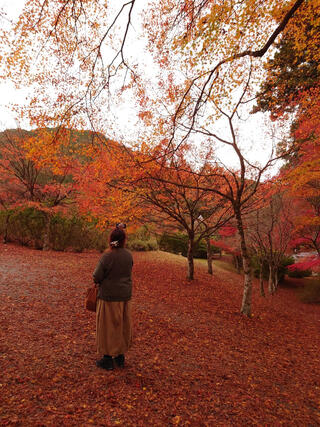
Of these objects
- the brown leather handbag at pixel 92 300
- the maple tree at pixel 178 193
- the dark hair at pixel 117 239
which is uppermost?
the maple tree at pixel 178 193

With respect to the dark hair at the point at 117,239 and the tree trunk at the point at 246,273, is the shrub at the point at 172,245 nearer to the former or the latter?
the tree trunk at the point at 246,273

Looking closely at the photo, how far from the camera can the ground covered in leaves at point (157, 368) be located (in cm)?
232

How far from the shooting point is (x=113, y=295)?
2805 millimetres

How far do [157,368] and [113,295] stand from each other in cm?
133

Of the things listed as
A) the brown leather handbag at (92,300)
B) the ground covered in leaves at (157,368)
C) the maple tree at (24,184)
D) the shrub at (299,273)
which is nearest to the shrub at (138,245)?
the maple tree at (24,184)

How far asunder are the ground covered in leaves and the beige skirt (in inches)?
12.8

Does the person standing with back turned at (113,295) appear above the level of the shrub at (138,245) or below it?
above

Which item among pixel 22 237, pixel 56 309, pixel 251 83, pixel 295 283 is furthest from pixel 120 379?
pixel 295 283

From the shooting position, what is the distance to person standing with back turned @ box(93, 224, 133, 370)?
9.18 feet

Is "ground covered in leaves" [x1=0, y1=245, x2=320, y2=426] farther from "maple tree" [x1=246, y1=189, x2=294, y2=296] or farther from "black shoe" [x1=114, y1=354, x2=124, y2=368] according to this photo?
"maple tree" [x1=246, y1=189, x2=294, y2=296]

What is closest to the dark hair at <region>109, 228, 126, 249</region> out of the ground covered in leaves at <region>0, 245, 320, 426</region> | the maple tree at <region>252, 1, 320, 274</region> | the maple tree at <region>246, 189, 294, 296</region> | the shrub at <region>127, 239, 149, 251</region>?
the ground covered in leaves at <region>0, 245, 320, 426</region>

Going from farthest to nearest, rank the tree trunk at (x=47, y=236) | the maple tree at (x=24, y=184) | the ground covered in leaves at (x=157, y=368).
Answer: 1. the tree trunk at (x=47, y=236)
2. the maple tree at (x=24, y=184)
3. the ground covered in leaves at (x=157, y=368)

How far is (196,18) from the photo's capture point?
4.17 meters

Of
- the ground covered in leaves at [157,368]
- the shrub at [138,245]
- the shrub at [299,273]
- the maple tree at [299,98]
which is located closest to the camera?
the ground covered in leaves at [157,368]
